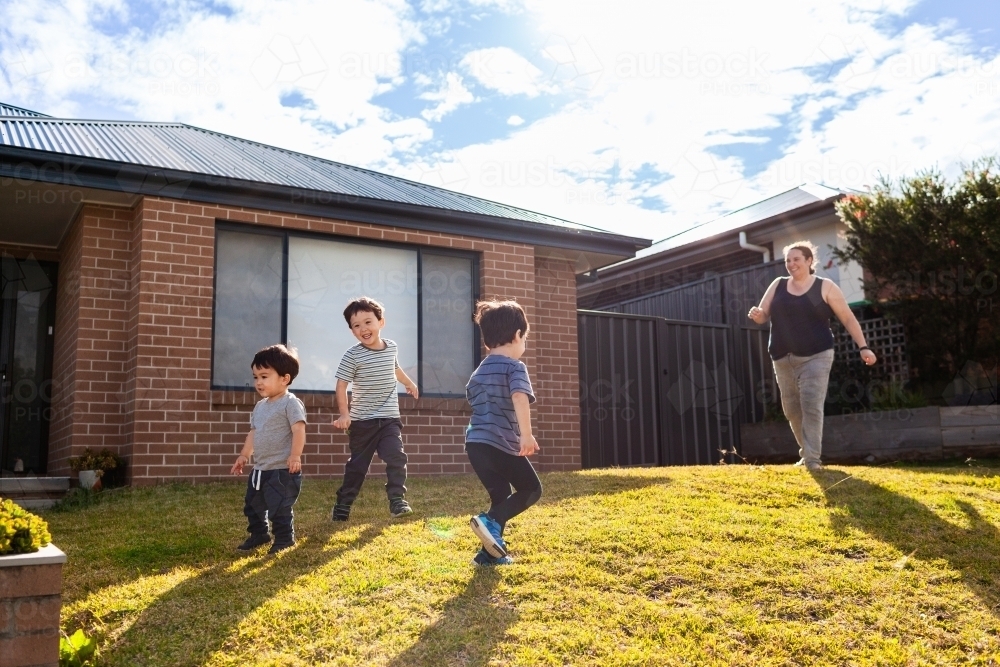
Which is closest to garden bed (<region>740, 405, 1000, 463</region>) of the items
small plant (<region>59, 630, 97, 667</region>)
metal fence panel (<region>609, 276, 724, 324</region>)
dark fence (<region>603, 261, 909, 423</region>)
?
dark fence (<region>603, 261, 909, 423</region>)

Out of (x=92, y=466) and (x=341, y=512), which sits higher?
(x=92, y=466)

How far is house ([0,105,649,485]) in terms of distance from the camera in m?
8.09

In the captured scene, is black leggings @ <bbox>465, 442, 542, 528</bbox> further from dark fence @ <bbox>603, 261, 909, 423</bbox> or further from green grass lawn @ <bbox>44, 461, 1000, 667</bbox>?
dark fence @ <bbox>603, 261, 909, 423</bbox>

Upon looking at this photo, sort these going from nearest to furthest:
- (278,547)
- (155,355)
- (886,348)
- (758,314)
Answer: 1. (278,547)
2. (758,314)
3. (155,355)
4. (886,348)

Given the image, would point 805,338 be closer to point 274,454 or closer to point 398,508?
point 398,508

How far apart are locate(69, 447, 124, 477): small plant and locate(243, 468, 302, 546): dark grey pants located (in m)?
3.15

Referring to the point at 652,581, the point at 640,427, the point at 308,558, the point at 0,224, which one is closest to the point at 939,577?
the point at 652,581

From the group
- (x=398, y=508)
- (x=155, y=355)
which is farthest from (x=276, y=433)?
(x=155, y=355)

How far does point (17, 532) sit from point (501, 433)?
229cm

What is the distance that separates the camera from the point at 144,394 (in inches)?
313

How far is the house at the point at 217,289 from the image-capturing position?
8.09m

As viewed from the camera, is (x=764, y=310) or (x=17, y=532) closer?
(x=17, y=532)

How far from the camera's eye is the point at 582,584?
4.39m

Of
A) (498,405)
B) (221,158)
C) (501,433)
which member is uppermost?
(221,158)
